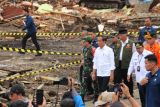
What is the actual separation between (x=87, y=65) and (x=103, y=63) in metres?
1.14

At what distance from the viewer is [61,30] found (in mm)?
29062

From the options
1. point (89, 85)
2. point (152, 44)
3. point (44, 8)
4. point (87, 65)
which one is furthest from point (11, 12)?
point (152, 44)

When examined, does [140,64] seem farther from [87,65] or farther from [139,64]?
[87,65]

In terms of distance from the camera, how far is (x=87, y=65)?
12.9 m

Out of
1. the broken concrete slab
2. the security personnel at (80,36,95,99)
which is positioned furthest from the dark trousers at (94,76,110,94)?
the broken concrete slab

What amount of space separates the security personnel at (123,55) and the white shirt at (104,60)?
33.7 inches

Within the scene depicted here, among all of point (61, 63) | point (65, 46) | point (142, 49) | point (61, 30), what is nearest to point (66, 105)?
point (142, 49)

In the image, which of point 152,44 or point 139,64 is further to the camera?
point 152,44

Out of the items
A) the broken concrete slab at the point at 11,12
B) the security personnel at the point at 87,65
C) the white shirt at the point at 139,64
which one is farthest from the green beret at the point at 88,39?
the broken concrete slab at the point at 11,12

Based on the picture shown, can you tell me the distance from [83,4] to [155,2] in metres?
5.26

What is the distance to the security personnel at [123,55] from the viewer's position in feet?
41.2

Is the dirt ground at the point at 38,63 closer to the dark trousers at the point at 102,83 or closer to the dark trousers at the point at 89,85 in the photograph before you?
the dark trousers at the point at 89,85

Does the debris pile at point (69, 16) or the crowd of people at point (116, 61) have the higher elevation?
the crowd of people at point (116, 61)

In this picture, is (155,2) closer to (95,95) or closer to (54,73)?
(54,73)
